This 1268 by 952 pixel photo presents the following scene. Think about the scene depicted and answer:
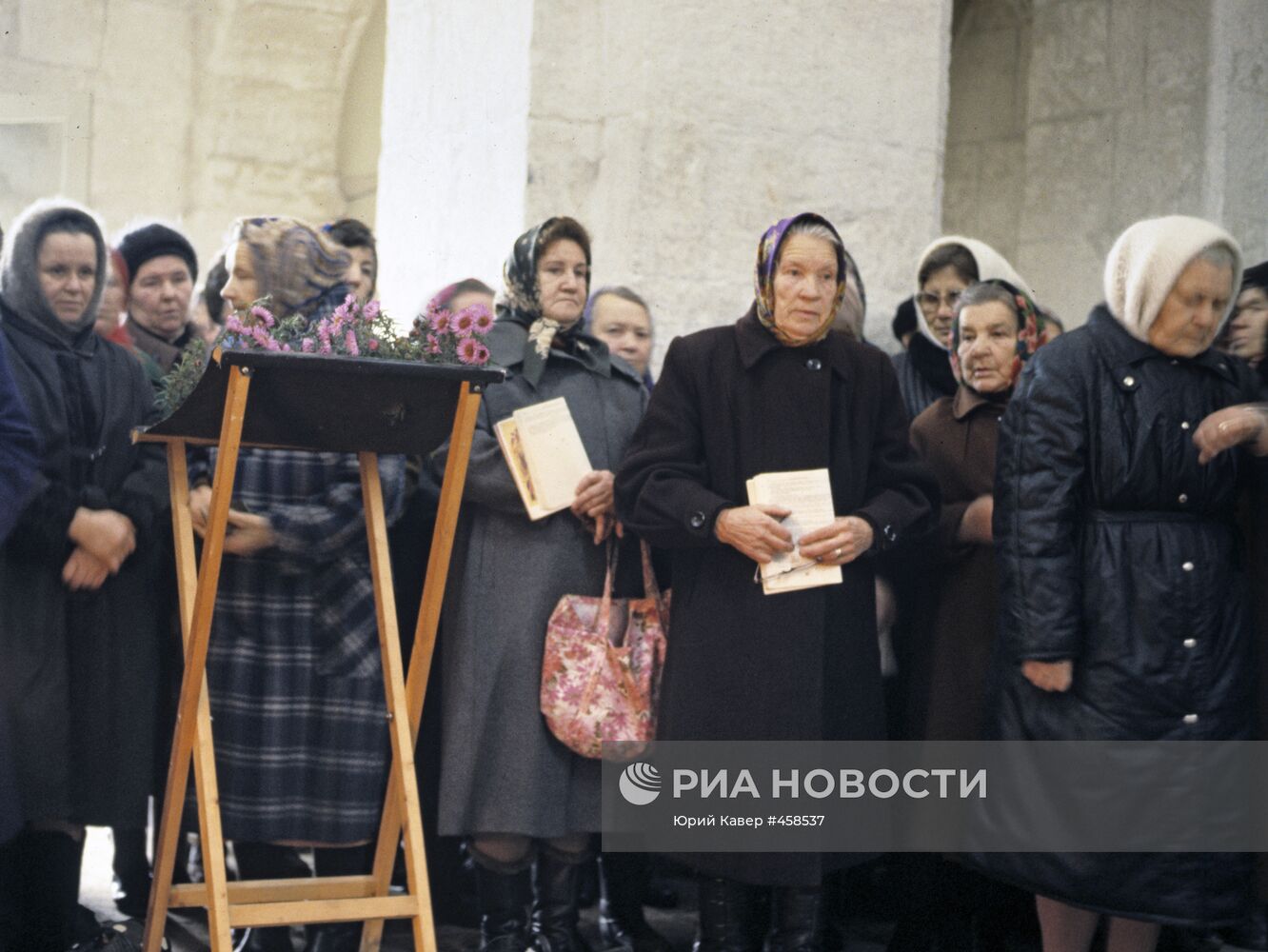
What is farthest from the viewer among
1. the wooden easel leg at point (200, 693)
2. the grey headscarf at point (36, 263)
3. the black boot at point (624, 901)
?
the black boot at point (624, 901)

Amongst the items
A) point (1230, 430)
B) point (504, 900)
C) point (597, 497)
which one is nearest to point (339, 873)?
point (504, 900)

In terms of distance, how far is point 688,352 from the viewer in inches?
161

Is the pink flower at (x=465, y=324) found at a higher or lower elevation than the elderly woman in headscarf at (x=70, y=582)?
higher

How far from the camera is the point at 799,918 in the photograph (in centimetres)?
391

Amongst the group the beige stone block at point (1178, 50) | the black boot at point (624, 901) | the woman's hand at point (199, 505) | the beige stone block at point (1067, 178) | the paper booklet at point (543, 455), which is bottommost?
the black boot at point (624, 901)

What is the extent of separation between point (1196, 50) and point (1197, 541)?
3.81 metres

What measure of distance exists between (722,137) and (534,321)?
1.26 m

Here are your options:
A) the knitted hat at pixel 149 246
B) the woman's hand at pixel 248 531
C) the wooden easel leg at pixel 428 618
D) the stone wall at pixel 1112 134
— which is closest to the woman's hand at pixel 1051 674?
the wooden easel leg at pixel 428 618

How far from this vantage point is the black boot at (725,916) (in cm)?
396

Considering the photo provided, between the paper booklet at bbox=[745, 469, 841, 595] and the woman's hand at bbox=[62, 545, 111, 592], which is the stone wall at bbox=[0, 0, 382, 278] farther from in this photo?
the paper booklet at bbox=[745, 469, 841, 595]

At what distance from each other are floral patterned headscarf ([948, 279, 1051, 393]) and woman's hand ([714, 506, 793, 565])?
0.75 meters

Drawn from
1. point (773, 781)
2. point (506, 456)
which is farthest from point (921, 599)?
point (506, 456)

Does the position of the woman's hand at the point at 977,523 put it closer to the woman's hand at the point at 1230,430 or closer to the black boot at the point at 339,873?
the woman's hand at the point at 1230,430

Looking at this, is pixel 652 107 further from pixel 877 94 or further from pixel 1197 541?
pixel 1197 541
